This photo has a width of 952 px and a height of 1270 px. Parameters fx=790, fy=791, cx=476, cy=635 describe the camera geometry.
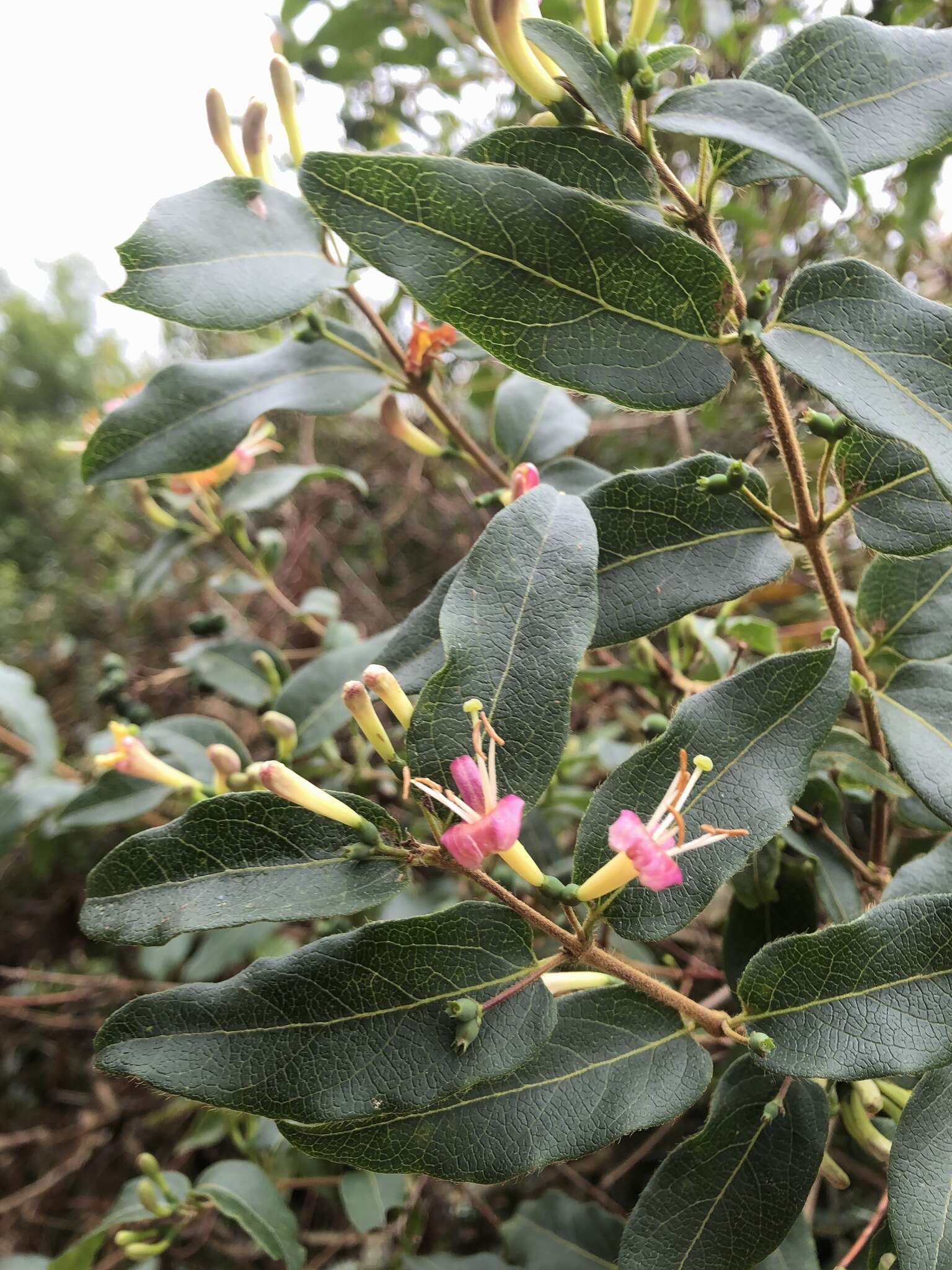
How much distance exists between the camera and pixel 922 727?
56 cm

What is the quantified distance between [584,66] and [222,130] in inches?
15.8

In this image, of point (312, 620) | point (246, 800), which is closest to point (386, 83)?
point (312, 620)

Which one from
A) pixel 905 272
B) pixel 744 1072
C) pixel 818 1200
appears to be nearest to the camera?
pixel 744 1072

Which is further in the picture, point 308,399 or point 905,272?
point 905,272

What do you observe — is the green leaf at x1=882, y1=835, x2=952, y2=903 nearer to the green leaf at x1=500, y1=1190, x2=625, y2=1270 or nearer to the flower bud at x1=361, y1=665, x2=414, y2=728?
the flower bud at x1=361, y1=665, x2=414, y2=728

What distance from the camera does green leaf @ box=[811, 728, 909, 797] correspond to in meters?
0.60

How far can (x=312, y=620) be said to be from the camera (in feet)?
3.96

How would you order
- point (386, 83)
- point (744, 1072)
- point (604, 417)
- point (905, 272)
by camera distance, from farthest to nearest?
point (386, 83) → point (604, 417) → point (905, 272) → point (744, 1072)

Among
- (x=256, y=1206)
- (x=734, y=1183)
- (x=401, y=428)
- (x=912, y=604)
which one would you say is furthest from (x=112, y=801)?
(x=912, y=604)

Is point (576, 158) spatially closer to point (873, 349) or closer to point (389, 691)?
point (873, 349)

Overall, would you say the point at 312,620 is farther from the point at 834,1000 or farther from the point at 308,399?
the point at 834,1000

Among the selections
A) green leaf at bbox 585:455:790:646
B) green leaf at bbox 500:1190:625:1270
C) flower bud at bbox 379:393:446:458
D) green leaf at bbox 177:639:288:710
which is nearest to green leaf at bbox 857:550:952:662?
green leaf at bbox 585:455:790:646

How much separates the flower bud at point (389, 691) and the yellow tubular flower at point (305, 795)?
6cm

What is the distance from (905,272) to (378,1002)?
1.71 meters
